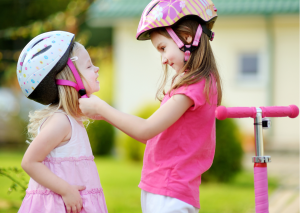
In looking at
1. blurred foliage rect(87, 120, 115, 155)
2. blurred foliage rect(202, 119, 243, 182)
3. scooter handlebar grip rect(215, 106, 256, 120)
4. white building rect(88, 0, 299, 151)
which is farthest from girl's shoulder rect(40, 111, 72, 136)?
blurred foliage rect(87, 120, 115, 155)

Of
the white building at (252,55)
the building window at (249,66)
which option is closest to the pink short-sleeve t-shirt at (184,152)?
the white building at (252,55)

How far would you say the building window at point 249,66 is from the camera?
13.3 m

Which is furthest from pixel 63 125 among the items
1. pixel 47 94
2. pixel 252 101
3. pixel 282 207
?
pixel 252 101

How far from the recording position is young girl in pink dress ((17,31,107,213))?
2.57m

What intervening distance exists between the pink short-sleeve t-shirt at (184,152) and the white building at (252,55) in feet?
32.7

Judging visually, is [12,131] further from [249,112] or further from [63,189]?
[249,112]

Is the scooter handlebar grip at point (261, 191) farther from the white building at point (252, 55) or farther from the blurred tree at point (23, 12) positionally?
the white building at point (252, 55)

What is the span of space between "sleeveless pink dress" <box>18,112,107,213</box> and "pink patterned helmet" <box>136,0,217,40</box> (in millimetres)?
840

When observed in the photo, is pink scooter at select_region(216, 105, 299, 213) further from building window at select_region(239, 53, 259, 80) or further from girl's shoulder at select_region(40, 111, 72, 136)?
building window at select_region(239, 53, 259, 80)

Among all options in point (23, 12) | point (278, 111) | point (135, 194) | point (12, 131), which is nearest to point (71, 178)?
point (278, 111)

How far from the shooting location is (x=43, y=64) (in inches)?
105

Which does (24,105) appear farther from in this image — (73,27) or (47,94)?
(47,94)

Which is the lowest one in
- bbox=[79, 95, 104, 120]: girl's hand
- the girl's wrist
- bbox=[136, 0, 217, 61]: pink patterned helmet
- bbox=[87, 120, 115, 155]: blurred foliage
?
the girl's wrist

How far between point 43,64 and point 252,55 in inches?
456
